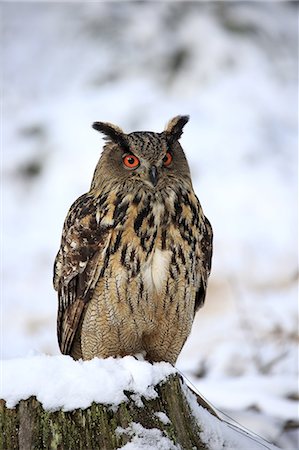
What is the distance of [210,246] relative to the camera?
3.22 meters

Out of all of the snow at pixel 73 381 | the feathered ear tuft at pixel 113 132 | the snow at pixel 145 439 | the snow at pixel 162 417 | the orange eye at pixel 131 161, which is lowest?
the snow at pixel 145 439

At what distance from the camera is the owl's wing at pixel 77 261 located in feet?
10.0

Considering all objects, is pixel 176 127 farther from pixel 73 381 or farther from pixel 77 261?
pixel 73 381

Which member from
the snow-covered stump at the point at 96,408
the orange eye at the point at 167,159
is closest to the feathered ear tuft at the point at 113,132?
the orange eye at the point at 167,159

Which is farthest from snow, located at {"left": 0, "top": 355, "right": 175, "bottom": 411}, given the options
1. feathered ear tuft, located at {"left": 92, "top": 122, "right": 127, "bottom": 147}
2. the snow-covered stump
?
feathered ear tuft, located at {"left": 92, "top": 122, "right": 127, "bottom": 147}

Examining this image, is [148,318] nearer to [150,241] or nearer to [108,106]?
[150,241]

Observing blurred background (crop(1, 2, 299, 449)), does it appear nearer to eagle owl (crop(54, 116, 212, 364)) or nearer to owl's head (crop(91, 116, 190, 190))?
eagle owl (crop(54, 116, 212, 364))

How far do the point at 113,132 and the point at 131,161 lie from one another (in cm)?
19

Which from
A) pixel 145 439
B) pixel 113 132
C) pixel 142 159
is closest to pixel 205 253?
pixel 142 159

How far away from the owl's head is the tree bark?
44.8 inches

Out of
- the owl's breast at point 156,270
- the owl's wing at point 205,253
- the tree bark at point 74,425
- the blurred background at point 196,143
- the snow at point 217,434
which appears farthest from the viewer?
the blurred background at point 196,143

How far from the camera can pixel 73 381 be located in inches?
80.7

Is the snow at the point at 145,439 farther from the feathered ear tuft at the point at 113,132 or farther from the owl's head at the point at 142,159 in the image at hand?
the feathered ear tuft at the point at 113,132

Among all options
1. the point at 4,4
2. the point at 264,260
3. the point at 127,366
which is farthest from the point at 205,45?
the point at 127,366
